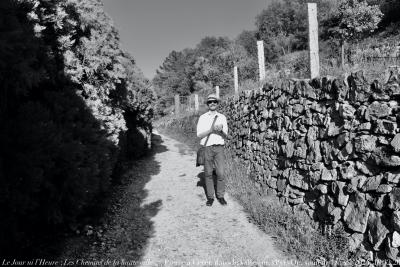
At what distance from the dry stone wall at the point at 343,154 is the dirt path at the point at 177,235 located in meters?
1.03

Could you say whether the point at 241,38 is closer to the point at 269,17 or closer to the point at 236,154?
the point at 269,17

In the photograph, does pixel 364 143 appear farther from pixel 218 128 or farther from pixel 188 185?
pixel 188 185

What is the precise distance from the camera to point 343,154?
4105 mm

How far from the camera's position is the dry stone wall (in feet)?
11.3

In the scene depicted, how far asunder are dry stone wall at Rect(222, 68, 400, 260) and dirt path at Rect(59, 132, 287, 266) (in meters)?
1.03

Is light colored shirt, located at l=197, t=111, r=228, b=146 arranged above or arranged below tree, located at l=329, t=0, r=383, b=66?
below

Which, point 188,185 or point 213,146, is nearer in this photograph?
point 213,146

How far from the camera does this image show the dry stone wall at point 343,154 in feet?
11.3

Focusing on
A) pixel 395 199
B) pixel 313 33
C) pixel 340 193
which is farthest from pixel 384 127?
pixel 313 33

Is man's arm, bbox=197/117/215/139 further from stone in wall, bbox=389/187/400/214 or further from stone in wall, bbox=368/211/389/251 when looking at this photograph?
stone in wall, bbox=389/187/400/214

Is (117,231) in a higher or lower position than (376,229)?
lower

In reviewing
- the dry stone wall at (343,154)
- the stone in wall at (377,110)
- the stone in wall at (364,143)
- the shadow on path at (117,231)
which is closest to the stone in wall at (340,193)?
the dry stone wall at (343,154)

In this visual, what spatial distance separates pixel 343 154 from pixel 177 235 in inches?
110

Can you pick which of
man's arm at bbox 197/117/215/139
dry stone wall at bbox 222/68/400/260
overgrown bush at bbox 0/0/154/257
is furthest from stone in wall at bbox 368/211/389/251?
overgrown bush at bbox 0/0/154/257
